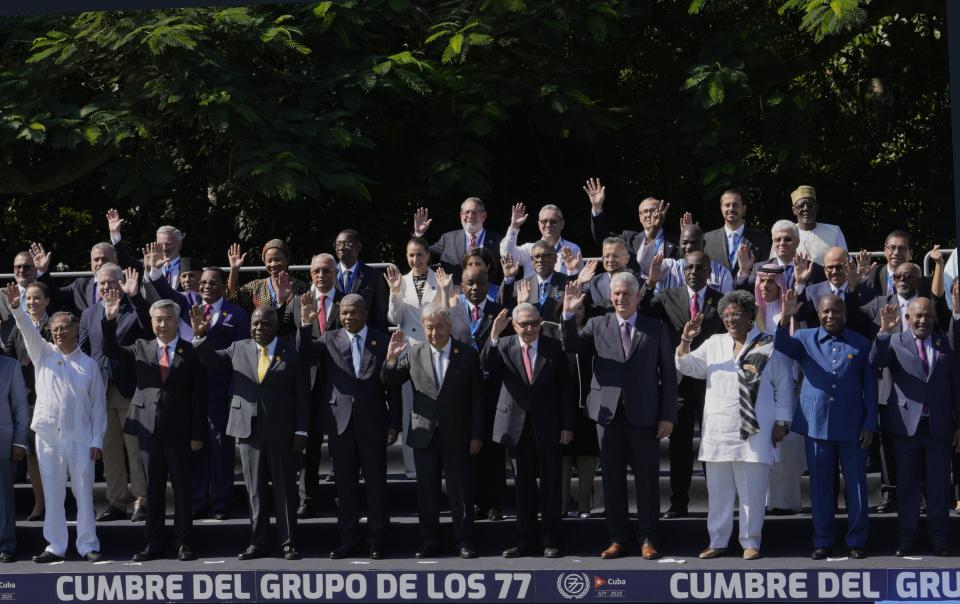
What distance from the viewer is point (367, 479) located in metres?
10.8

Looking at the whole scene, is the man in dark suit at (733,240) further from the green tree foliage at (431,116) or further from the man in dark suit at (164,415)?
the man in dark suit at (164,415)

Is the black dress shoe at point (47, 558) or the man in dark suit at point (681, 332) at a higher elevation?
the man in dark suit at point (681, 332)

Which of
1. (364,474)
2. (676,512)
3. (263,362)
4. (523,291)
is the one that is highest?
(523,291)

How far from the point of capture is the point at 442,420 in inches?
422

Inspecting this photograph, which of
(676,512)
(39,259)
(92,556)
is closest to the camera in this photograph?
(92,556)

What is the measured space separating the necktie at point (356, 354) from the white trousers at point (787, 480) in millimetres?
3147

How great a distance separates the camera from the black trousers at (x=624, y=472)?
10500mm

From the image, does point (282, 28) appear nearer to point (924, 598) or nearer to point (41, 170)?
point (41, 170)

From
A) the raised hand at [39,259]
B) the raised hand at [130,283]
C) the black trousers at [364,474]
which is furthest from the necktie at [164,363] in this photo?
the raised hand at [39,259]

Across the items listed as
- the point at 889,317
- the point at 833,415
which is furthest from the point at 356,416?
the point at 889,317

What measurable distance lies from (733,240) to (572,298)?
1.81 metres

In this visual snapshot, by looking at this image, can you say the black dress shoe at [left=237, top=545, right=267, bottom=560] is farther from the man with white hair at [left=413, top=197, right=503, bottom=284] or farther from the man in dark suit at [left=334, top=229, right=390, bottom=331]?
the man with white hair at [left=413, top=197, right=503, bottom=284]

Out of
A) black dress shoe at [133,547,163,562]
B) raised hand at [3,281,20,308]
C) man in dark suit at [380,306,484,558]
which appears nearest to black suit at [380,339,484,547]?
man in dark suit at [380,306,484,558]

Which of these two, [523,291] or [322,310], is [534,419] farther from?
[322,310]
